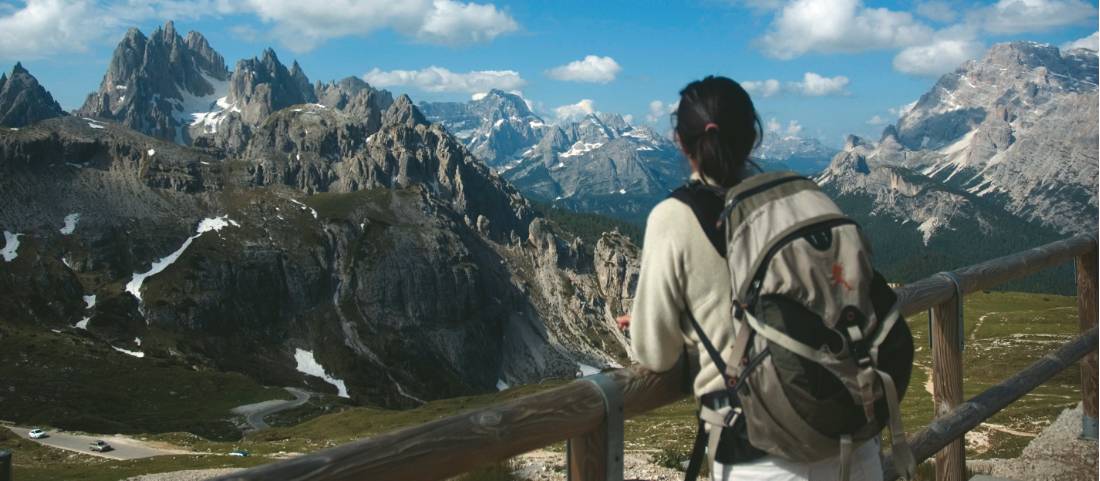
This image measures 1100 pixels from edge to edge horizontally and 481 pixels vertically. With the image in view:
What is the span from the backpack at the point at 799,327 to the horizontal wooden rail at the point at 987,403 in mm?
2332

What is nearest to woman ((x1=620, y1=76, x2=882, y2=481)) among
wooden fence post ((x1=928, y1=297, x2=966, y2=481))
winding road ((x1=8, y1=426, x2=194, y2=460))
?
wooden fence post ((x1=928, y1=297, x2=966, y2=481))

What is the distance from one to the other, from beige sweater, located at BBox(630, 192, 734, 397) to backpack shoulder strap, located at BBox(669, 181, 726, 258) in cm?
3

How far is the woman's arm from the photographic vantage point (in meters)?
5.00

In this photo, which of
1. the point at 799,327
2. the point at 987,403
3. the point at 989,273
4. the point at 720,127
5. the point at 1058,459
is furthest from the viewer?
the point at 1058,459

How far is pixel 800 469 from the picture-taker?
5.31m

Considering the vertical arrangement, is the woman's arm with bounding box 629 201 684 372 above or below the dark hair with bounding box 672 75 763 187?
below

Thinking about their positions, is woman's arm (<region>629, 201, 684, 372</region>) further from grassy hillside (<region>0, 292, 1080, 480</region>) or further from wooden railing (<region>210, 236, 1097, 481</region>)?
grassy hillside (<region>0, 292, 1080, 480</region>)

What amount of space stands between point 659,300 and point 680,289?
0.50 feet

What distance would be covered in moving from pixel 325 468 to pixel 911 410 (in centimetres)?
8130

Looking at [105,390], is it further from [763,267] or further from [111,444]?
[763,267]

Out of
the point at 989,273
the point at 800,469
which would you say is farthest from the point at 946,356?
the point at 800,469

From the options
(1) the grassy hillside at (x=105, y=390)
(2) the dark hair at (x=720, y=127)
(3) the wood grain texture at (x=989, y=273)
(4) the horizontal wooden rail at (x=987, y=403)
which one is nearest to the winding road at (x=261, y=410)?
(1) the grassy hillside at (x=105, y=390)

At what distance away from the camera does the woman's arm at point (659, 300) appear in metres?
5.00

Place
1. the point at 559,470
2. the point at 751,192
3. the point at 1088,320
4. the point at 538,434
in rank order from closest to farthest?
the point at 538,434 → the point at 751,192 → the point at 1088,320 → the point at 559,470
